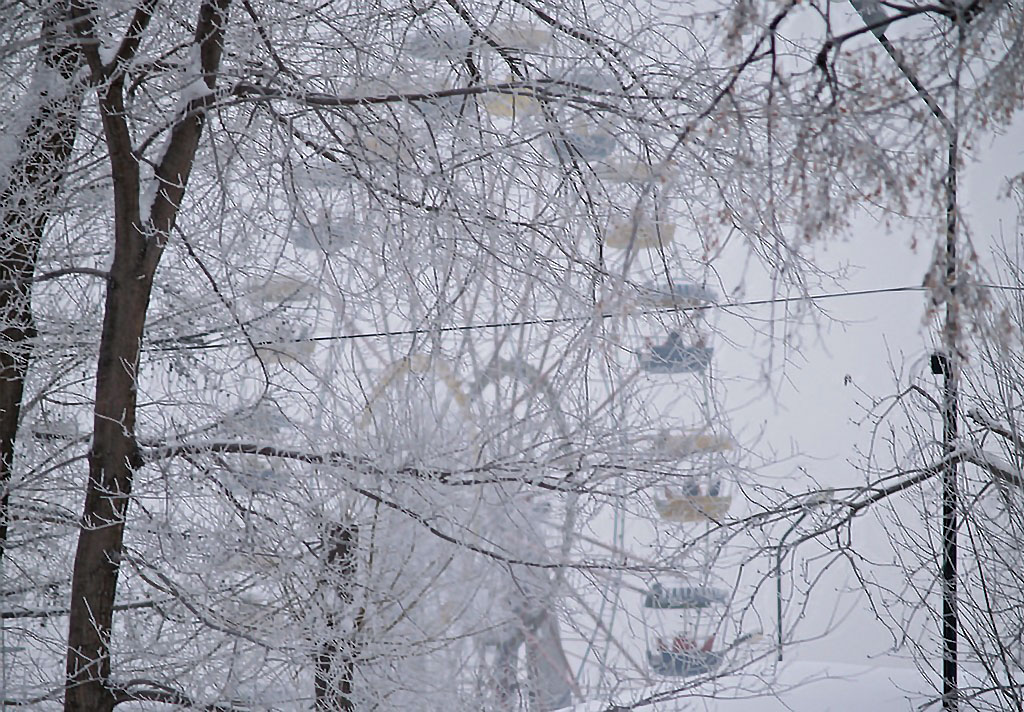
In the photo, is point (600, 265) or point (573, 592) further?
point (573, 592)

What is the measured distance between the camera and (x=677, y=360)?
12.5ft

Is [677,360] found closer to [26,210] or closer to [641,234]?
[641,234]

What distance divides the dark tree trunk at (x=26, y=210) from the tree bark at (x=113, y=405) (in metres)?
0.38

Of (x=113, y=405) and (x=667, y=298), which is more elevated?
(x=667, y=298)

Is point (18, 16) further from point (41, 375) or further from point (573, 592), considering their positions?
point (573, 592)

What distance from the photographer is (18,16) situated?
9.60ft

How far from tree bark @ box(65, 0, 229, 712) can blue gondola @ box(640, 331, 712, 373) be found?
1.58 metres

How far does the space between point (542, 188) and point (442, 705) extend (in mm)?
2496

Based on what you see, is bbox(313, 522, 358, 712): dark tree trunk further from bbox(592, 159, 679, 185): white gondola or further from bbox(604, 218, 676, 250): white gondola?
bbox(592, 159, 679, 185): white gondola

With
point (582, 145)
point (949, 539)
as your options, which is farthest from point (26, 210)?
point (949, 539)

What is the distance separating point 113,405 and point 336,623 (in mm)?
1063

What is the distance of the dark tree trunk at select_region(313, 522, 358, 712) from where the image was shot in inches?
129

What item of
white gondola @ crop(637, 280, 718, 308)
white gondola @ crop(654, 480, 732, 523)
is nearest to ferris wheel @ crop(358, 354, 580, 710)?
white gondola @ crop(654, 480, 732, 523)

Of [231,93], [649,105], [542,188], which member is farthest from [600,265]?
[231,93]
